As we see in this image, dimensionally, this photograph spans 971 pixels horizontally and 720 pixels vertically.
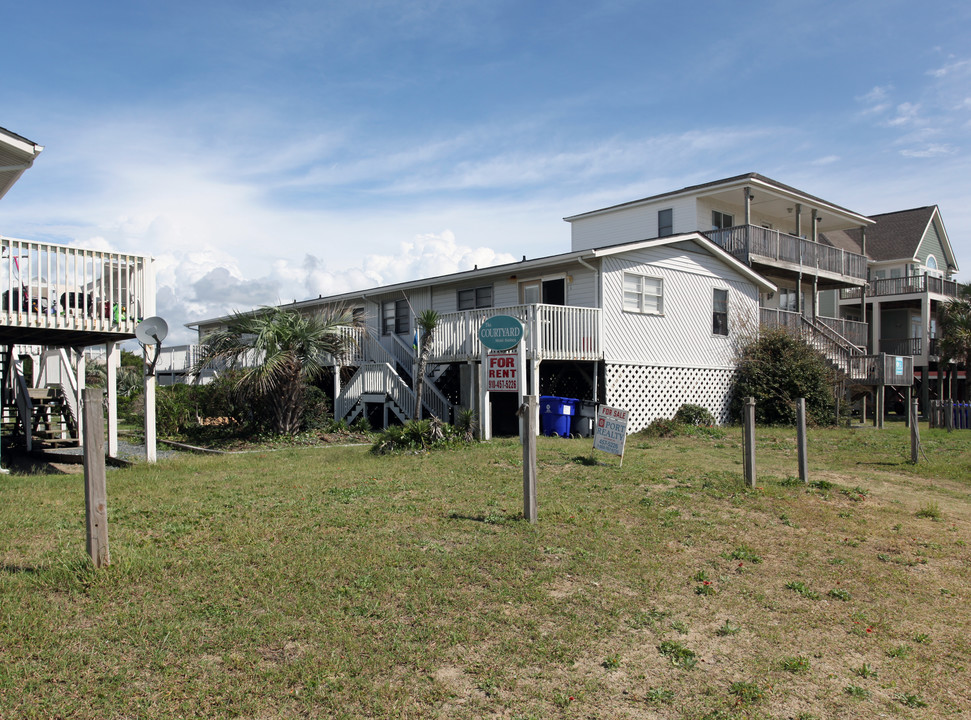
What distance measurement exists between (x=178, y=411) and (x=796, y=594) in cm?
1657

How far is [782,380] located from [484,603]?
1845 cm

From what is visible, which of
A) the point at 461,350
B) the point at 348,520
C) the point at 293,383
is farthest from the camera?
the point at 461,350

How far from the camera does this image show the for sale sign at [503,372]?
634 inches

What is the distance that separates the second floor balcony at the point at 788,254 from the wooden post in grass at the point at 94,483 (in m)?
22.1

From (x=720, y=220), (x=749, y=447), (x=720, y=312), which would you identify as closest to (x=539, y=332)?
(x=749, y=447)

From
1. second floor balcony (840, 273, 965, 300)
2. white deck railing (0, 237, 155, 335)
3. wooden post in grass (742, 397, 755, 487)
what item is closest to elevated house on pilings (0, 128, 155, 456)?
white deck railing (0, 237, 155, 335)

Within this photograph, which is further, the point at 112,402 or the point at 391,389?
the point at 391,389

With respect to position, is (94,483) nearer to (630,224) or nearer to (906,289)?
(630,224)

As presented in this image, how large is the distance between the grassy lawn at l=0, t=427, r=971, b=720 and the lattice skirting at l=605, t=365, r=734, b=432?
9.36m

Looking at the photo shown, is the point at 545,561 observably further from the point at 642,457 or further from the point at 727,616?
the point at 642,457

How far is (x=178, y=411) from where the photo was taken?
1891 centimetres

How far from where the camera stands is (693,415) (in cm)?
2034

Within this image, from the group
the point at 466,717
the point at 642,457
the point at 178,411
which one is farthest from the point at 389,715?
the point at 178,411

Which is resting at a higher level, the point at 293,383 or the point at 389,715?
the point at 293,383
